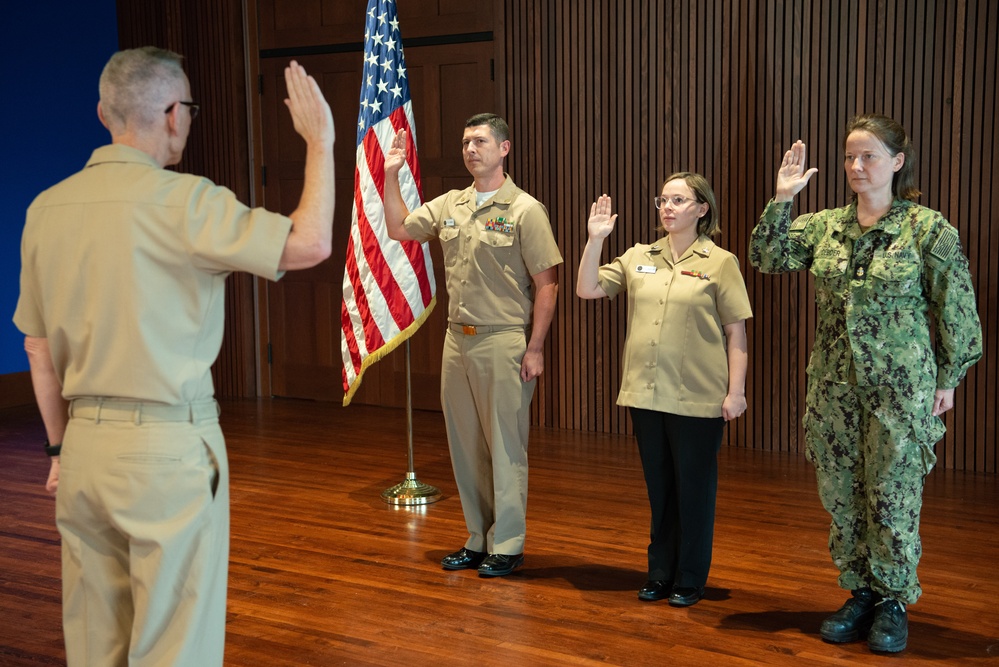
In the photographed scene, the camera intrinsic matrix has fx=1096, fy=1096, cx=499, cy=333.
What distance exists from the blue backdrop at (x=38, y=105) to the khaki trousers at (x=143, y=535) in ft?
19.8

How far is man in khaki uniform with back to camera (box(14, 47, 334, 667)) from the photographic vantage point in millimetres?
2020

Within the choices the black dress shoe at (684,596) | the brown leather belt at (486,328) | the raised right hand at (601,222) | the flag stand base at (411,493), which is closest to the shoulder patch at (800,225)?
the raised right hand at (601,222)

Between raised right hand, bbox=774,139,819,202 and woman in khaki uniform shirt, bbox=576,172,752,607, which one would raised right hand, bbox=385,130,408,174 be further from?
raised right hand, bbox=774,139,819,202

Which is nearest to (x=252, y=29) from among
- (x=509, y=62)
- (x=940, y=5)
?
(x=509, y=62)

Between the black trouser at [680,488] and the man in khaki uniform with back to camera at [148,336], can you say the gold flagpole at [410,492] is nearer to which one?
the black trouser at [680,488]

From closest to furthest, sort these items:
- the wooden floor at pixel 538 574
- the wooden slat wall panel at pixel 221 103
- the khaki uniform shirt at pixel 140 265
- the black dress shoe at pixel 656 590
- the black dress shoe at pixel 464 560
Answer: the khaki uniform shirt at pixel 140 265 < the wooden floor at pixel 538 574 < the black dress shoe at pixel 656 590 < the black dress shoe at pixel 464 560 < the wooden slat wall panel at pixel 221 103

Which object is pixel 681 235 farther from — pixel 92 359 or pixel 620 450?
pixel 620 450

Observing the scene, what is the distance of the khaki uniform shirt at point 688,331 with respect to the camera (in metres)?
3.48

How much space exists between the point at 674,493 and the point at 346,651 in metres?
1.18

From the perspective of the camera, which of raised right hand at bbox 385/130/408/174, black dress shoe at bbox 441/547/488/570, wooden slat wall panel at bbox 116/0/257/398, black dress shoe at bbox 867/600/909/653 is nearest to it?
black dress shoe at bbox 867/600/909/653

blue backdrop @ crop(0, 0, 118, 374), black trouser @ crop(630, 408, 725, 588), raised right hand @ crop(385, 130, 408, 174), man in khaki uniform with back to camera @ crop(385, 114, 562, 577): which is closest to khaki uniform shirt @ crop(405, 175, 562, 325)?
man in khaki uniform with back to camera @ crop(385, 114, 562, 577)

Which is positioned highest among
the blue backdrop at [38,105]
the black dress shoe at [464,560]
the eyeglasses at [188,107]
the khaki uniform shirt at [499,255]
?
the blue backdrop at [38,105]

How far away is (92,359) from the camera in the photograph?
80.7 inches

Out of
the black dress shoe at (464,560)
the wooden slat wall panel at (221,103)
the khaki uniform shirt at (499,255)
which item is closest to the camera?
the khaki uniform shirt at (499,255)
